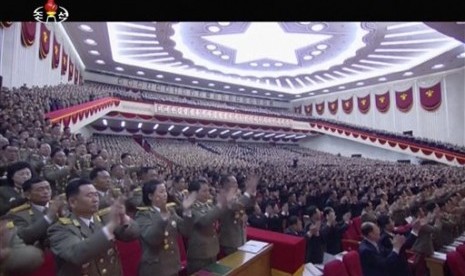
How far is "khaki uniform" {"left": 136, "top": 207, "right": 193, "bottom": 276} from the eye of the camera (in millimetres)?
1263

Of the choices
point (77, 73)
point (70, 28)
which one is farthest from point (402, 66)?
point (77, 73)

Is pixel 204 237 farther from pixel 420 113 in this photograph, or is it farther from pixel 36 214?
pixel 420 113

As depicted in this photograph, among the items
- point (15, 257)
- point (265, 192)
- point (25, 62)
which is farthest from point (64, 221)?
point (25, 62)

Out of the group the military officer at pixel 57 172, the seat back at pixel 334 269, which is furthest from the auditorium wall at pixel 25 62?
the seat back at pixel 334 269

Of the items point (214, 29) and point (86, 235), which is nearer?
point (86, 235)

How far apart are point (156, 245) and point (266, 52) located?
27.7ft

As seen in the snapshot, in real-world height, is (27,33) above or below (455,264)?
above

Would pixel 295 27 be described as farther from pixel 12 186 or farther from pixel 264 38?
pixel 12 186

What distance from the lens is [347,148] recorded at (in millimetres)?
11664

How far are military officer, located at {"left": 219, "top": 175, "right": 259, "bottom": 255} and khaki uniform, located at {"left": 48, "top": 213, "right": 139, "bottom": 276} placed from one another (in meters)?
0.65

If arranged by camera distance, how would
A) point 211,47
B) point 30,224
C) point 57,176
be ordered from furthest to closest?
point 211,47, point 57,176, point 30,224

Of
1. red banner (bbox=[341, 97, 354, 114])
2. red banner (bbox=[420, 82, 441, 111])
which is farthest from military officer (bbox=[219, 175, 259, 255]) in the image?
red banner (bbox=[341, 97, 354, 114])

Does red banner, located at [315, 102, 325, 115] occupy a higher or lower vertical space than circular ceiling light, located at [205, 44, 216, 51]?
lower

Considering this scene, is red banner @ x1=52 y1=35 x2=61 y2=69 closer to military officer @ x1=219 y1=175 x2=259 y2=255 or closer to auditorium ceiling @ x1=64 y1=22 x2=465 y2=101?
auditorium ceiling @ x1=64 y1=22 x2=465 y2=101
